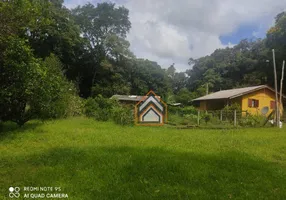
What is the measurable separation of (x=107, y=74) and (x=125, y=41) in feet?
17.3

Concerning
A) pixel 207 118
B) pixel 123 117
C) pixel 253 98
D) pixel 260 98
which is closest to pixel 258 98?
pixel 260 98

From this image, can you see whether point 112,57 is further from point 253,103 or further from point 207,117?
point 207,117

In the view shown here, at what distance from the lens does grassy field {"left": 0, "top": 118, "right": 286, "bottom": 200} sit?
363 cm

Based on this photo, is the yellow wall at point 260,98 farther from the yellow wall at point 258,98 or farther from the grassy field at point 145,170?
the grassy field at point 145,170

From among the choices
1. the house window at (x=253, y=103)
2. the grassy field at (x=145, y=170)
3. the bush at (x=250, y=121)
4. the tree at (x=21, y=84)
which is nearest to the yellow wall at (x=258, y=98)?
the house window at (x=253, y=103)

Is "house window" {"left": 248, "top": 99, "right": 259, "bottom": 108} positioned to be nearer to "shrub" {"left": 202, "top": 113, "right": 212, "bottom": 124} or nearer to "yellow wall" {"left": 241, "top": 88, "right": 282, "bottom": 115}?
"yellow wall" {"left": 241, "top": 88, "right": 282, "bottom": 115}

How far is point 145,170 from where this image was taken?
4.52 metres

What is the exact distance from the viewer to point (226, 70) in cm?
3750

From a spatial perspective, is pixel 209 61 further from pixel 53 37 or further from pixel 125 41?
pixel 53 37

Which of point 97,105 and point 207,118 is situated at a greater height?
point 97,105

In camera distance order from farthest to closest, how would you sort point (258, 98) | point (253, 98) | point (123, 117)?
1. point (258, 98)
2. point (253, 98)
3. point (123, 117)

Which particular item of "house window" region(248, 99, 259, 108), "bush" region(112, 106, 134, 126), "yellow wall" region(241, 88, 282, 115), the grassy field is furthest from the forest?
the grassy field

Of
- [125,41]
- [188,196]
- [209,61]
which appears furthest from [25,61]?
[209,61]

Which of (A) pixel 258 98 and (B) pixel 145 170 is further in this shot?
(A) pixel 258 98
